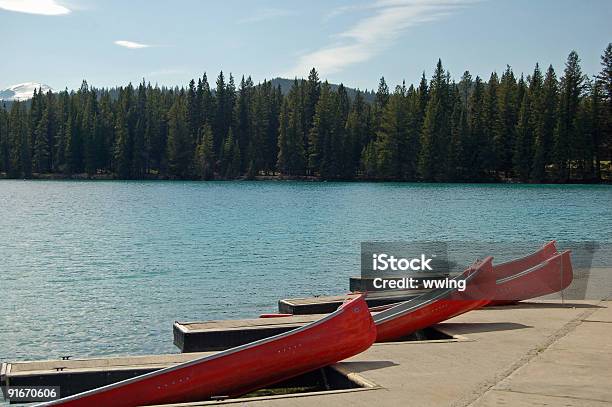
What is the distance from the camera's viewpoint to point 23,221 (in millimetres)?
64688

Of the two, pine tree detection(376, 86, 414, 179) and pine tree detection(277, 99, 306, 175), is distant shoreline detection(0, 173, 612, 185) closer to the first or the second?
pine tree detection(277, 99, 306, 175)

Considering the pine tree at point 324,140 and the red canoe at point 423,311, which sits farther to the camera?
the pine tree at point 324,140

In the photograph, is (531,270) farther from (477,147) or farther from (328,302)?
(477,147)

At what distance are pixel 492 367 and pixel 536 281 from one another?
19.7ft

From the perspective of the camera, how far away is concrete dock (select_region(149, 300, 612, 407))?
881 cm

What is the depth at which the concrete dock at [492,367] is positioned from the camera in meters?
8.81

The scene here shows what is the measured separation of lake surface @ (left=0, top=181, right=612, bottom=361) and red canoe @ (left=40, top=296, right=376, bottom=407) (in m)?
7.42

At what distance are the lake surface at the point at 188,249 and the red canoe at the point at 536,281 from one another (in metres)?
7.78

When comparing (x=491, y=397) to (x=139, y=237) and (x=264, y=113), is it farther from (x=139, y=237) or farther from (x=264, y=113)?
(x=264, y=113)

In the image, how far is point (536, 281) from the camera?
1590cm

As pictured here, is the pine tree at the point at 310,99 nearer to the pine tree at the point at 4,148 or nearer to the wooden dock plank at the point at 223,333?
the pine tree at the point at 4,148

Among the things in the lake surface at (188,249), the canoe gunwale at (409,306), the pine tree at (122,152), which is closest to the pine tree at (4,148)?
the pine tree at (122,152)

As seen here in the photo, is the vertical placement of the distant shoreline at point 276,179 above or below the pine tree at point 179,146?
below

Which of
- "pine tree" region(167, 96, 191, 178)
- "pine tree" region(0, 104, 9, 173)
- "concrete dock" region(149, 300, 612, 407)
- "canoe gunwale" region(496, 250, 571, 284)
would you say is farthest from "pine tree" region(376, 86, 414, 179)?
"concrete dock" region(149, 300, 612, 407)
